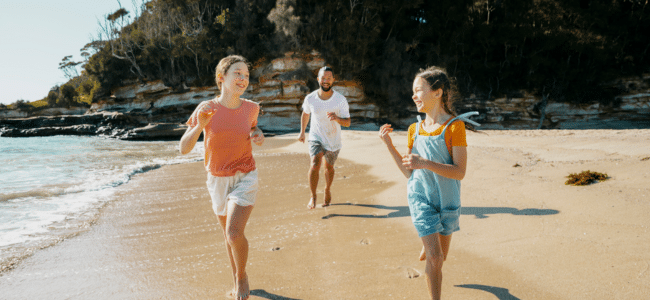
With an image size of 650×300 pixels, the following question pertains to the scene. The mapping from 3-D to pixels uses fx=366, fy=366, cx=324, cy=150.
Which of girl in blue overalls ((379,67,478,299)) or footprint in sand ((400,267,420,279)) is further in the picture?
footprint in sand ((400,267,420,279))

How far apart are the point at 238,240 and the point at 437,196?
134 centimetres

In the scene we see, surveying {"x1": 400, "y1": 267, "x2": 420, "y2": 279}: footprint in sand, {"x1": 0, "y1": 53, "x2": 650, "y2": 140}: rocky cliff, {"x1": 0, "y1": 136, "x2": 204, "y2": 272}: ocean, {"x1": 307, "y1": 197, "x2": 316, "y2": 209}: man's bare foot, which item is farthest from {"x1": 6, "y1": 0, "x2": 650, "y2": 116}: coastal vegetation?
{"x1": 400, "y1": 267, "x2": 420, "y2": 279}: footprint in sand

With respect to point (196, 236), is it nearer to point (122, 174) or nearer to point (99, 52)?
point (122, 174)

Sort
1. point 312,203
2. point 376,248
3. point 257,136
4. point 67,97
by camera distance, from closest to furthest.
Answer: point 257,136
point 376,248
point 312,203
point 67,97

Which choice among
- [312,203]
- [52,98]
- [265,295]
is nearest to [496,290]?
[265,295]

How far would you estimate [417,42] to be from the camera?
29.7 meters

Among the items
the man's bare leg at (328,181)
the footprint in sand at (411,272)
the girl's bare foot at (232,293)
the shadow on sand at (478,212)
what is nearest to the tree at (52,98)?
the man's bare leg at (328,181)

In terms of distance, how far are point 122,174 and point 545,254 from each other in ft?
28.1

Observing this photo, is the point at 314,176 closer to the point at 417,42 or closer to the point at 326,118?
the point at 326,118

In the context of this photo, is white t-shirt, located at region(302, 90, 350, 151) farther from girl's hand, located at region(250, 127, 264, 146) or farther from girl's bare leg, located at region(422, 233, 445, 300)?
girl's bare leg, located at region(422, 233, 445, 300)

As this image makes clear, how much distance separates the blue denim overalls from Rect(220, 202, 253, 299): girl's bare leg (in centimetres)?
114

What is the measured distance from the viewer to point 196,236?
13.1 feet

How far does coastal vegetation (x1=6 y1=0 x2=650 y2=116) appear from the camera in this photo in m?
26.2

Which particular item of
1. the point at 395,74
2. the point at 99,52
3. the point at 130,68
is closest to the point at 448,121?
the point at 395,74
